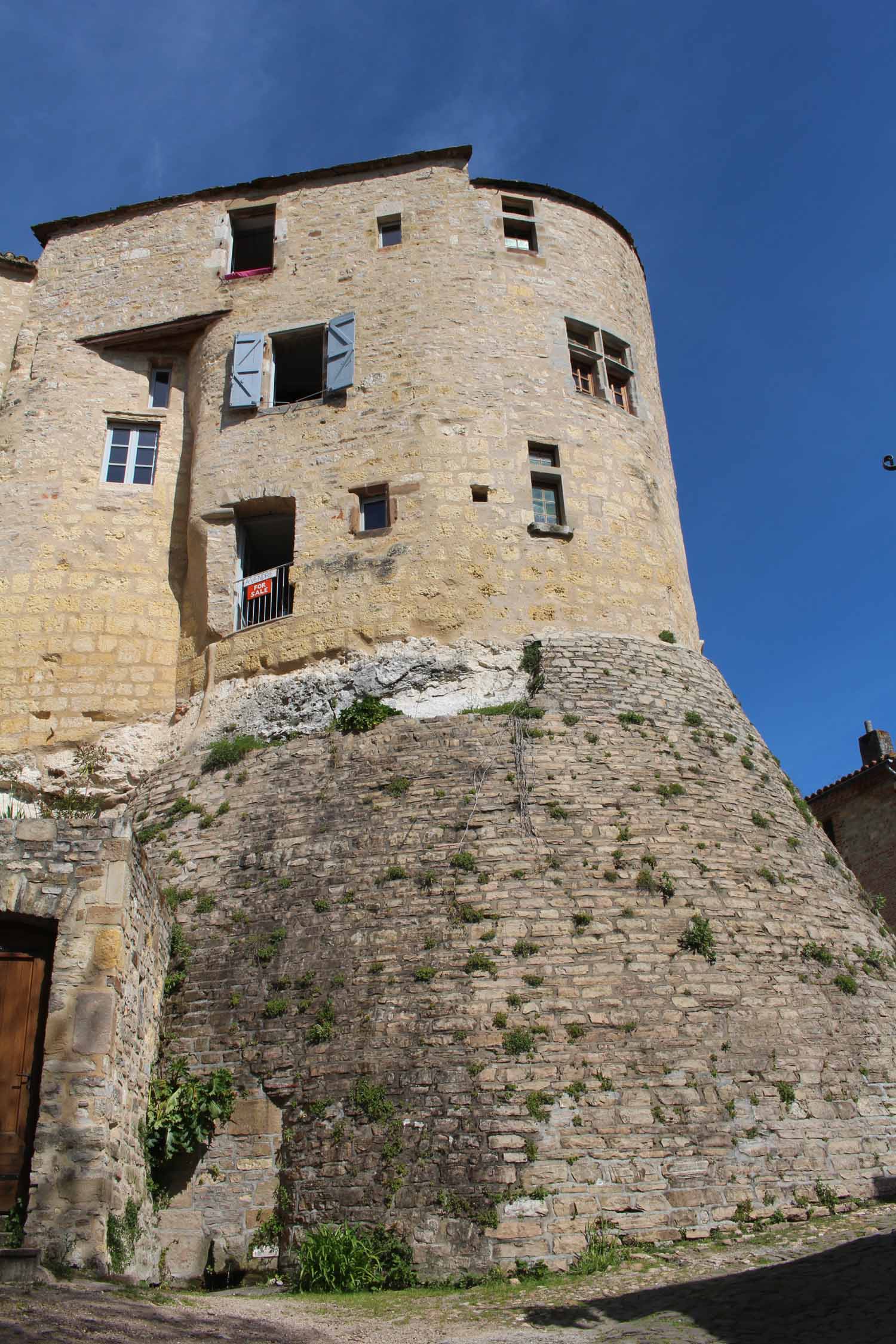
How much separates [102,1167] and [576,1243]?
3.75m

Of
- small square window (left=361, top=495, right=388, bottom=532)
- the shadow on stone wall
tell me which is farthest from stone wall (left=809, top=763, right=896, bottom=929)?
the shadow on stone wall

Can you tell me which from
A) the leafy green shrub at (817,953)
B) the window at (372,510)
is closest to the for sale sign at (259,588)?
the window at (372,510)

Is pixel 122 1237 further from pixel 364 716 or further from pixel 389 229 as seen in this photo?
pixel 389 229

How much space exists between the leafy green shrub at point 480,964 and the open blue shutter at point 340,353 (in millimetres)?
9407

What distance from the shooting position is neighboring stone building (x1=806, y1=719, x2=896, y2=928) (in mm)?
21484

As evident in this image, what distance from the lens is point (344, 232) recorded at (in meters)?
17.7

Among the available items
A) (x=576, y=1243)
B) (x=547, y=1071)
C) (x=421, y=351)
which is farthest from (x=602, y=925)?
(x=421, y=351)

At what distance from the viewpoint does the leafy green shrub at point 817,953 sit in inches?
425

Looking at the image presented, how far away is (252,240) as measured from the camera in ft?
64.9

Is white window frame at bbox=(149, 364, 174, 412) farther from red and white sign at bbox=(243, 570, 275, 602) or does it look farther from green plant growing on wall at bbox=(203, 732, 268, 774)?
green plant growing on wall at bbox=(203, 732, 268, 774)

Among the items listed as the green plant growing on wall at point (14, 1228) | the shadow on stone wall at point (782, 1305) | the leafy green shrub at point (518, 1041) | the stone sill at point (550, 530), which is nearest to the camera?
the shadow on stone wall at point (782, 1305)

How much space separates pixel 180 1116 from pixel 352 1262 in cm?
214

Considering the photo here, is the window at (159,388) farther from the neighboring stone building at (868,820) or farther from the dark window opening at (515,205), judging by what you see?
the neighboring stone building at (868,820)

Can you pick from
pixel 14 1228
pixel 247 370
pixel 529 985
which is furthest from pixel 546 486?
pixel 14 1228
